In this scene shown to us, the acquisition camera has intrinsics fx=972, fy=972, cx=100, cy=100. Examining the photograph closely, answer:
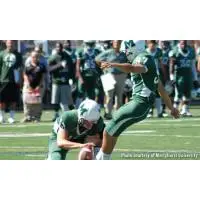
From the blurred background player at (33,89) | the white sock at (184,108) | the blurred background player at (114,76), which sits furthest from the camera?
the white sock at (184,108)

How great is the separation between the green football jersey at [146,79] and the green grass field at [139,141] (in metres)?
1.18

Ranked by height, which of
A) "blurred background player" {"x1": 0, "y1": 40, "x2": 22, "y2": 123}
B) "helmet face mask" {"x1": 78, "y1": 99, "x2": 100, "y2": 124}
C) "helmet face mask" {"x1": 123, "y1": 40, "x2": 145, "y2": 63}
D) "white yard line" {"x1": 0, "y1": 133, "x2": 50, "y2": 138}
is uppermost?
"helmet face mask" {"x1": 123, "y1": 40, "x2": 145, "y2": 63}

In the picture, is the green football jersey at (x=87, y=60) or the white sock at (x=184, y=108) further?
the green football jersey at (x=87, y=60)

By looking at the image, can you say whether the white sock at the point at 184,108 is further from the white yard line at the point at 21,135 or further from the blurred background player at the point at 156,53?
the white yard line at the point at 21,135

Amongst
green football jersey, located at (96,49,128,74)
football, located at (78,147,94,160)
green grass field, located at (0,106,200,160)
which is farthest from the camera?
green football jersey, located at (96,49,128,74)

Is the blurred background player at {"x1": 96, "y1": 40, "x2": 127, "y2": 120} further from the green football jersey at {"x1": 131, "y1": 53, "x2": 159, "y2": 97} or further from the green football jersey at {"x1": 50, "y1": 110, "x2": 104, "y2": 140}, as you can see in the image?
the green football jersey at {"x1": 50, "y1": 110, "x2": 104, "y2": 140}

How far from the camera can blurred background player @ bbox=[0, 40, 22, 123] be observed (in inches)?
763

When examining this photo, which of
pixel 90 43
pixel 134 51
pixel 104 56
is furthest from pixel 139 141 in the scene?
pixel 90 43

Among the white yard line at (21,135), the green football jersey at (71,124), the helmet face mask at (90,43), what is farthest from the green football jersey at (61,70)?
the green football jersey at (71,124)

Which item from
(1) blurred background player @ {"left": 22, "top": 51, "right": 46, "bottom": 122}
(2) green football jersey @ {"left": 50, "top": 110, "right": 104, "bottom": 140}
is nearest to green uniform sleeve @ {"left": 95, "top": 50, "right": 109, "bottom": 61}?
(1) blurred background player @ {"left": 22, "top": 51, "right": 46, "bottom": 122}

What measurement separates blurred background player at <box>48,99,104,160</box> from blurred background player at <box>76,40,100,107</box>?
950 cm

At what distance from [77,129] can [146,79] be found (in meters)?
1.39

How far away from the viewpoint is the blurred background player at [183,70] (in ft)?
66.2

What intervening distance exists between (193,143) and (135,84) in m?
3.00
